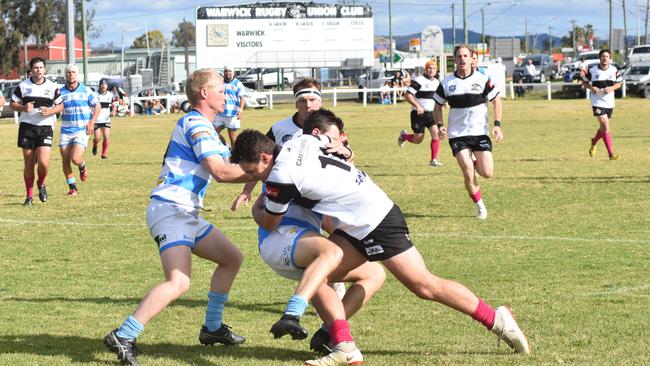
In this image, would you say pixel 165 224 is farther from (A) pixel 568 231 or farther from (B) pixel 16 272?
(A) pixel 568 231

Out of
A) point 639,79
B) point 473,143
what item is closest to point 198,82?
point 473,143

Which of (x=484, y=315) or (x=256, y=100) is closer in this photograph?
(x=484, y=315)

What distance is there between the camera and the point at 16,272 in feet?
34.3

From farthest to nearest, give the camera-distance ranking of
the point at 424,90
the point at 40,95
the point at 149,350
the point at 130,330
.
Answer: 1. the point at 424,90
2. the point at 40,95
3. the point at 149,350
4. the point at 130,330

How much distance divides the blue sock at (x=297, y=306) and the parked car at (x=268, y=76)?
65.8m

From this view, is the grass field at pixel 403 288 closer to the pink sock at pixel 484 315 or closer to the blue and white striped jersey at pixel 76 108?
the pink sock at pixel 484 315

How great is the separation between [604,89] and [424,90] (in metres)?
3.68

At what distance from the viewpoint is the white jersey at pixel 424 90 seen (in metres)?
21.8

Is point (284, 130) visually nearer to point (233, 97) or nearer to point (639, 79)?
A: point (233, 97)

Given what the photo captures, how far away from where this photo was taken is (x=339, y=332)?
21.0ft

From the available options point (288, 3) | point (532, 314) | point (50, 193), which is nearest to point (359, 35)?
point (288, 3)

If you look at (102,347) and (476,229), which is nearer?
(102,347)

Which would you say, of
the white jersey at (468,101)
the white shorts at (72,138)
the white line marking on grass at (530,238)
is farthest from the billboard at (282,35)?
the white line marking on grass at (530,238)

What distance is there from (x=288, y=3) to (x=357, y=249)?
74.1 meters
